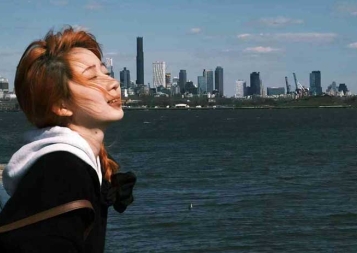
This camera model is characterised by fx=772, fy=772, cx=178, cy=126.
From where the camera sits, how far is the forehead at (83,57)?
1981mm

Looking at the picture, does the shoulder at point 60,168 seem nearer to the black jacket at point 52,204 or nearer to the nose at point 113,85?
the black jacket at point 52,204

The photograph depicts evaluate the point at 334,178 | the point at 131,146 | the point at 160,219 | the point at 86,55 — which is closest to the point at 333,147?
the point at 131,146

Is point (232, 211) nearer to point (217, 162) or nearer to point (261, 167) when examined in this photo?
point (261, 167)

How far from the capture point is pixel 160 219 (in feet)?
83.6

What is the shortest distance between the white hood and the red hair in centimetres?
5

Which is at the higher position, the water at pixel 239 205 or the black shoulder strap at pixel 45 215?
the black shoulder strap at pixel 45 215

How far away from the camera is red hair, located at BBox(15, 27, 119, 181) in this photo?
1.88 meters

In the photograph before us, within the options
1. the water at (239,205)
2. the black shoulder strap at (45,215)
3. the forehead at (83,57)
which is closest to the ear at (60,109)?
the forehead at (83,57)

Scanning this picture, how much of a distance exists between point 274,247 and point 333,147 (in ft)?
153

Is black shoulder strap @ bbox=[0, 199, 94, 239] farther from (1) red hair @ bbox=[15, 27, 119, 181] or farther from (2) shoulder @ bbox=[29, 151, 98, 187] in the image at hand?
(1) red hair @ bbox=[15, 27, 119, 181]

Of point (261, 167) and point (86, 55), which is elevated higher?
point (86, 55)

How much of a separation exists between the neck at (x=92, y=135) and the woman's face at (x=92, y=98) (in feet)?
0.04

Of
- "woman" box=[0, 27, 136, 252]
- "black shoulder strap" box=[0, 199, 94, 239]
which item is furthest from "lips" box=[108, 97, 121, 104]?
"black shoulder strap" box=[0, 199, 94, 239]

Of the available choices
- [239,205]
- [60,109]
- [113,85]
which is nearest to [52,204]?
[60,109]
